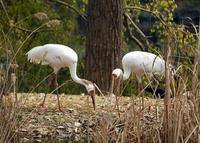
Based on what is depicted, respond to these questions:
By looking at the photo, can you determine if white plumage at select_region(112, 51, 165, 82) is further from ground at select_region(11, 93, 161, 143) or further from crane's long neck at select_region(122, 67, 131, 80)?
ground at select_region(11, 93, 161, 143)

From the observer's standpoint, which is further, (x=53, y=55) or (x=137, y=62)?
(x=137, y=62)

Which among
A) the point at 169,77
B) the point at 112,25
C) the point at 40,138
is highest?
the point at 112,25

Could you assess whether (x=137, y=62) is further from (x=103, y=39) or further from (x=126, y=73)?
(x=103, y=39)

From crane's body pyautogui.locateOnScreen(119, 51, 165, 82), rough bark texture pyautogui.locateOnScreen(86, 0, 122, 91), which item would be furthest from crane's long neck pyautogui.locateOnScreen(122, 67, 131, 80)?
rough bark texture pyautogui.locateOnScreen(86, 0, 122, 91)

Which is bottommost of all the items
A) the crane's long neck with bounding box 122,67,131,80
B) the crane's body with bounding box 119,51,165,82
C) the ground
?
the ground

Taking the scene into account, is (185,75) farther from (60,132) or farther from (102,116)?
(60,132)

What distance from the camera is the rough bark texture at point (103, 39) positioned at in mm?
12164

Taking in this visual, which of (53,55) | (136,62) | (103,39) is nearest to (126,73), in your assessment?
(136,62)

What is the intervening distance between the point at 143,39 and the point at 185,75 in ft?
31.3

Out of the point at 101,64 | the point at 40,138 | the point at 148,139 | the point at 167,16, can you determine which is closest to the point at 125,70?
the point at 101,64

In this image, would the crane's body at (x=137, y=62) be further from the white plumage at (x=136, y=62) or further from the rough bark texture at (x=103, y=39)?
the rough bark texture at (x=103, y=39)

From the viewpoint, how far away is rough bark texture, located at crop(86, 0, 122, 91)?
39.9ft

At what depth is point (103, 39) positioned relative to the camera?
12289mm

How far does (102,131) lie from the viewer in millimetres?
5629
